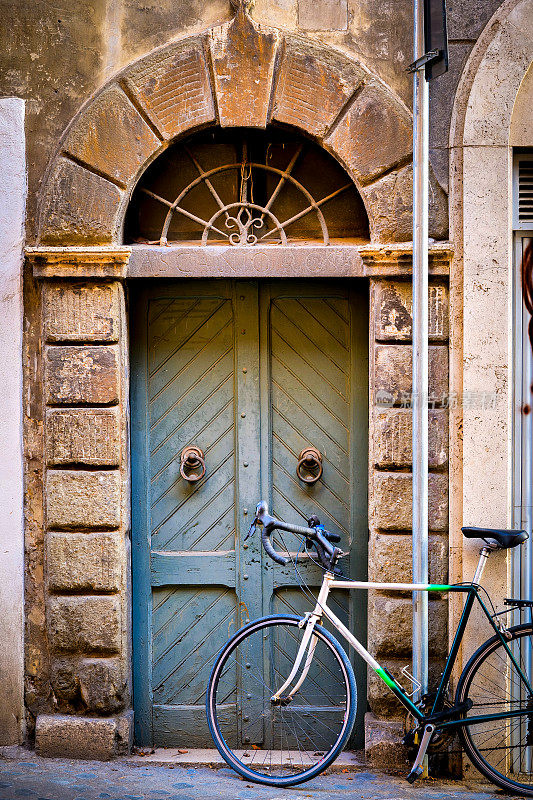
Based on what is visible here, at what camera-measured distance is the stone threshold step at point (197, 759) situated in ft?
14.3

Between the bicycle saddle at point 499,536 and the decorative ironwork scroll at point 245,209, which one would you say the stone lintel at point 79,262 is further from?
the bicycle saddle at point 499,536

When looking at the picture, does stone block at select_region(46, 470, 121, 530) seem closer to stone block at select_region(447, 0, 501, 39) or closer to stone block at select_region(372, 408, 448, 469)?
stone block at select_region(372, 408, 448, 469)

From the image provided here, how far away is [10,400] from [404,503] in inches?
89.2

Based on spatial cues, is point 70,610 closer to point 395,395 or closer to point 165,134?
point 395,395

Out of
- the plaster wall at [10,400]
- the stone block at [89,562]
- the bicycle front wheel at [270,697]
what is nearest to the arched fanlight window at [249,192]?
the plaster wall at [10,400]

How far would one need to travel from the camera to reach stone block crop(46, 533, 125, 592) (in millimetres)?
4410

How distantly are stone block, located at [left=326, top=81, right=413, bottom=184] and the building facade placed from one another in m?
0.01

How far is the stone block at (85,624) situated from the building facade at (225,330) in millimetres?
13

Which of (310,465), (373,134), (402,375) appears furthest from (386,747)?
(373,134)

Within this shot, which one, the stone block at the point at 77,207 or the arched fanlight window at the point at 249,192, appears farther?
the arched fanlight window at the point at 249,192

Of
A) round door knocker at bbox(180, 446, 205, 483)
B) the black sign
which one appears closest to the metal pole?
the black sign

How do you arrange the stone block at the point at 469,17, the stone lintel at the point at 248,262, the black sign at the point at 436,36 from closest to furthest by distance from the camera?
the black sign at the point at 436,36
the stone block at the point at 469,17
the stone lintel at the point at 248,262

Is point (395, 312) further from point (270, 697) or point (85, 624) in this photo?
point (85, 624)

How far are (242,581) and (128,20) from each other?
3.24 meters
